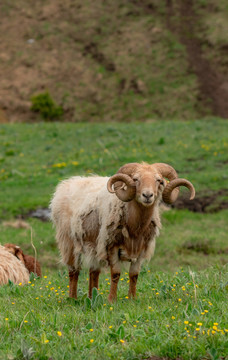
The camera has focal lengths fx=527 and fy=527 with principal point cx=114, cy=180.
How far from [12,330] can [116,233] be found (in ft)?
6.51

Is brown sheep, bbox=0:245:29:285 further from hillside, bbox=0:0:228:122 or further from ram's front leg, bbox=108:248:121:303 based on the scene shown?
hillside, bbox=0:0:228:122

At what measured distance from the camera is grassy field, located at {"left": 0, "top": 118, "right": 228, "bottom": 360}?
4785 mm

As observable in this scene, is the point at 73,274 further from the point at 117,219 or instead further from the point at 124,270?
the point at 124,270

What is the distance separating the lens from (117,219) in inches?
267

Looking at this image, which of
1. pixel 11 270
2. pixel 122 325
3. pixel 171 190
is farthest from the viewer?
pixel 11 270

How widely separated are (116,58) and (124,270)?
37641mm

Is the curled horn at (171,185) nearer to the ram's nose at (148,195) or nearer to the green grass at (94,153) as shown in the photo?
the ram's nose at (148,195)

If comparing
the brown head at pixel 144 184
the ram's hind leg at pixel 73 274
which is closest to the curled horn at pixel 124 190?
the brown head at pixel 144 184

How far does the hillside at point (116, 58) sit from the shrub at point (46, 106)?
3.83ft

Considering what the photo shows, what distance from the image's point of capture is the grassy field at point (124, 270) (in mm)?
4785

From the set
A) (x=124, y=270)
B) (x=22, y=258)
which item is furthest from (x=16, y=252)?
(x=124, y=270)

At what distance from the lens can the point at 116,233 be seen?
268 inches

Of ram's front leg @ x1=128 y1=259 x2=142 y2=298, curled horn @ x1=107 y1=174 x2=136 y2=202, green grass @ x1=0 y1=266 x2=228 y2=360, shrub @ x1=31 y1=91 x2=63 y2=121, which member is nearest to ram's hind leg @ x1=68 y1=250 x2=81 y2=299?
green grass @ x1=0 y1=266 x2=228 y2=360

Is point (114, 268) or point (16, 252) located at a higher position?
point (114, 268)
